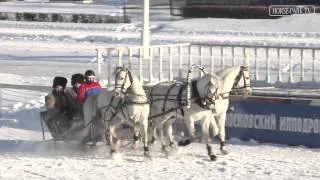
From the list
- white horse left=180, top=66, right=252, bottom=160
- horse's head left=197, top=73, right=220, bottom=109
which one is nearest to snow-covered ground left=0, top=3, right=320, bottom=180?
white horse left=180, top=66, right=252, bottom=160

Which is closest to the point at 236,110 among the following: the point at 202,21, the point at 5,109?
the point at 5,109

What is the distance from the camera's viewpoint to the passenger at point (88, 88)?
1272 cm

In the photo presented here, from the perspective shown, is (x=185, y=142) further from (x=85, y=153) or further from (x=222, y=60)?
(x=222, y=60)

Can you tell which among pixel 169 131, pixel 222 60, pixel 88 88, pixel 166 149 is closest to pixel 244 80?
pixel 169 131

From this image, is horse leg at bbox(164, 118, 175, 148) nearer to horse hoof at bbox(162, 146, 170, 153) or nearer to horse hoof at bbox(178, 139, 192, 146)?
horse hoof at bbox(162, 146, 170, 153)

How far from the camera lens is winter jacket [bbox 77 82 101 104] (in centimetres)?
→ 1270

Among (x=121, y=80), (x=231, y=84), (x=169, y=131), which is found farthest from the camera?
(x=169, y=131)

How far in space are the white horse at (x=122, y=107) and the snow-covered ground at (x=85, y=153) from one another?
1.53 feet

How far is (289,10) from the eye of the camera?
148 ft

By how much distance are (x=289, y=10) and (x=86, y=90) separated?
3385 cm

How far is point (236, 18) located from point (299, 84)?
29.8 m

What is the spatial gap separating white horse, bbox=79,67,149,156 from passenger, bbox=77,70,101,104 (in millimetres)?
471

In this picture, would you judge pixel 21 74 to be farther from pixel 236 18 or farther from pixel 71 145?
pixel 236 18

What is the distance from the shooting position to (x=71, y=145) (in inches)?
509
